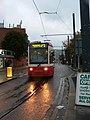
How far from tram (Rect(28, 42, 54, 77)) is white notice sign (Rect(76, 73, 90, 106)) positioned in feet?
61.7

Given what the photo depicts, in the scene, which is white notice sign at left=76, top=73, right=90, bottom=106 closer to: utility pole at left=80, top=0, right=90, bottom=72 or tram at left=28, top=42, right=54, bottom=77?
utility pole at left=80, top=0, right=90, bottom=72

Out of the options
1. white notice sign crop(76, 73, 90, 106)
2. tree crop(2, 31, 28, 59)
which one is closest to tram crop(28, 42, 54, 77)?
white notice sign crop(76, 73, 90, 106)

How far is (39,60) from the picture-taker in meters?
30.4

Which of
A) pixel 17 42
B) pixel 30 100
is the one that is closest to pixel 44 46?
pixel 30 100

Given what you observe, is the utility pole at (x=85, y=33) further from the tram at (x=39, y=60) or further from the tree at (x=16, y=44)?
the tree at (x=16, y=44)

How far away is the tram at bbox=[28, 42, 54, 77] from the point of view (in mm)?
30234

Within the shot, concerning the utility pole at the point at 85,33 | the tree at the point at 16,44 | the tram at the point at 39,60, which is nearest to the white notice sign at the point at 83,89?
the utility pole at the point at 85,33

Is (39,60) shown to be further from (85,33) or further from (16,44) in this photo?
(16,44)

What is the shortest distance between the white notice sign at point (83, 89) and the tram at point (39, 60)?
18.8 meters

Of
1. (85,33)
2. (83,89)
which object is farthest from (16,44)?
(85,33)

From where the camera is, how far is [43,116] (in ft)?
35.7

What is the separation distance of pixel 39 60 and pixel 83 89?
19.3m

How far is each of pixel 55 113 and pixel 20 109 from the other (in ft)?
5.81

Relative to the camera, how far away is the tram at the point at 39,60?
3023 cm
